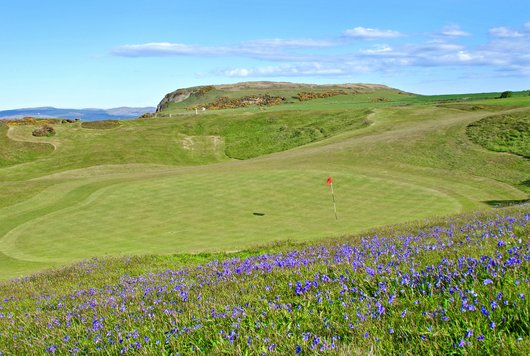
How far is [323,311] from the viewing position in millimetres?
4852

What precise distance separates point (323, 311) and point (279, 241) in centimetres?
1373

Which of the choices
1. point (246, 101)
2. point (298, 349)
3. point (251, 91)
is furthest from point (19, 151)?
point (251, 91)

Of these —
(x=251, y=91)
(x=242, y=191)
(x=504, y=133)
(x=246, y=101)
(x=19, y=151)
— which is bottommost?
(x=242, y=191)

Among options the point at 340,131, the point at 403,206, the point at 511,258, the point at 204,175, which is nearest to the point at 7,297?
the point at 511,258

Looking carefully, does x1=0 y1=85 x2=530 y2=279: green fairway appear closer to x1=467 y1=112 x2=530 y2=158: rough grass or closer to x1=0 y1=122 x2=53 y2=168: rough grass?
x1=0 y1=122 x2=53 y2=168: rough grass

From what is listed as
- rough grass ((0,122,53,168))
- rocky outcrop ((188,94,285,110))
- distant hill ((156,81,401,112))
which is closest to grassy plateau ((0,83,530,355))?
rough grass ((0,122,53,168))

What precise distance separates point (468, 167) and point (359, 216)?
1919 cm

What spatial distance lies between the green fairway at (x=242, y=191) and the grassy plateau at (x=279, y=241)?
186 mm

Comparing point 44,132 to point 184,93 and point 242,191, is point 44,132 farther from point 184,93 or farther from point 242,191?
point 184,93

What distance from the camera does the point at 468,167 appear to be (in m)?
38.6

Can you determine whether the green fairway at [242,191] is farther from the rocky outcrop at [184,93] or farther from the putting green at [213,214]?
the rocky outcrop at [184,93]

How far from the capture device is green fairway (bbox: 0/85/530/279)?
2144cm

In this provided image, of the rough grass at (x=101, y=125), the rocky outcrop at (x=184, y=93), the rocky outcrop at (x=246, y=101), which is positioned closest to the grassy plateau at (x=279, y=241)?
the rough grass at (x=101, y=125)

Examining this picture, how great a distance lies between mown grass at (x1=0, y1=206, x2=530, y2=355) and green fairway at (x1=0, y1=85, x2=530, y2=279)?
11658 millimetres
